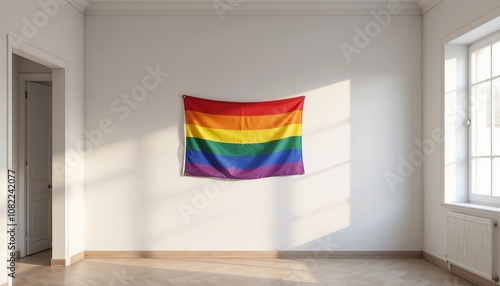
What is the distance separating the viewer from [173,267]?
512 centimetres

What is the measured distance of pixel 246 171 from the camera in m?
5.66

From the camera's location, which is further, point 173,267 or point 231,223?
point 231,223

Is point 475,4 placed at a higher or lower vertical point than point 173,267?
higher

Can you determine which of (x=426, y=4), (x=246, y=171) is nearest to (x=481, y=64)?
(x=426, y=4)

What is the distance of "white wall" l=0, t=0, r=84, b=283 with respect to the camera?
158 inches

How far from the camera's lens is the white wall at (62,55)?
402cm

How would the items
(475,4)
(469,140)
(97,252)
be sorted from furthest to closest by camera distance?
(97,252) < (469,140) < (475,4)

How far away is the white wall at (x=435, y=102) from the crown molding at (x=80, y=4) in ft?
13.2

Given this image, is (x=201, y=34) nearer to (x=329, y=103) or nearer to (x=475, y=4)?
(x=329, y=103)

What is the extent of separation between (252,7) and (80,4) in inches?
79.5

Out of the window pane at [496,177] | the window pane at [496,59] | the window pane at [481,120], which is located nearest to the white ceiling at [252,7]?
the window pane at [496,59]

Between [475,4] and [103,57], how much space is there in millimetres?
4119

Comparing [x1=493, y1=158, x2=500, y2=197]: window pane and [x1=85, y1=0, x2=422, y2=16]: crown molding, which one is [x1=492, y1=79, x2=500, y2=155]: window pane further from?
[x1=85, y1=0, x2=422, y2=16]: crown molding

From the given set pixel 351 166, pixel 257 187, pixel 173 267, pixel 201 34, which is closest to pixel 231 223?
pixel 257 187
